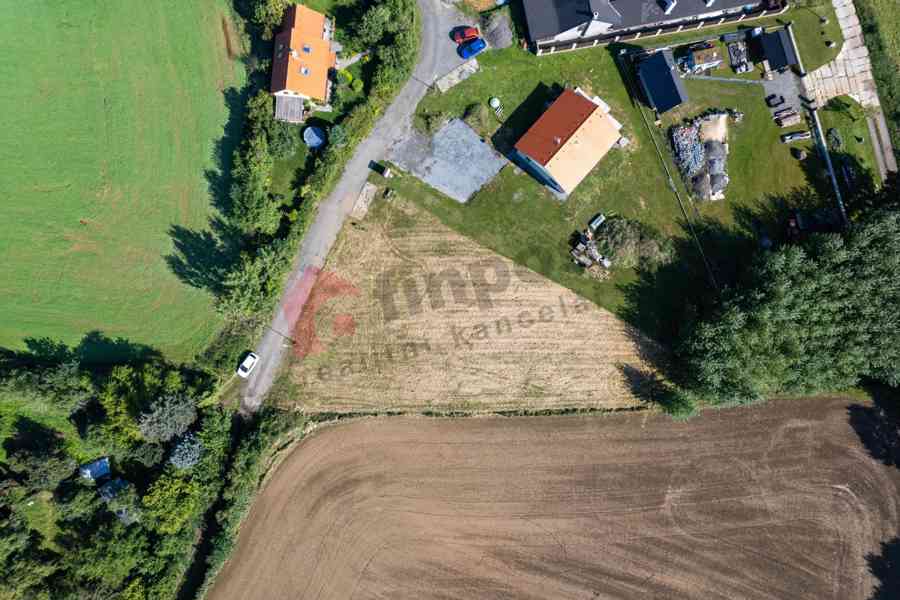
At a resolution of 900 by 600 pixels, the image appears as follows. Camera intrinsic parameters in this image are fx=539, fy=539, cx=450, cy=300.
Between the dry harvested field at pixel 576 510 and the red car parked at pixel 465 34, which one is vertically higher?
the red car parked at pixel 465 34

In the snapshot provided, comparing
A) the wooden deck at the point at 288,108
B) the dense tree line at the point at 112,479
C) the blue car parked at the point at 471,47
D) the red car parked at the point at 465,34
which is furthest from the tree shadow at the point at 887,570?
the wooden deck at the point at 288,108

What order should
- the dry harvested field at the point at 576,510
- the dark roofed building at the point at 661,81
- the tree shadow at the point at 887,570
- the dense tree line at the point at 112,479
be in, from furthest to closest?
the tree shadow at the point at 887,570, the dry harvested field at the point at 576,510, the dark roofed building at the point at 661,81, the dense tree line at the point at 112,479

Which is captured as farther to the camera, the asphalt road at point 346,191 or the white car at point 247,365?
the asphalt road at point 346,191

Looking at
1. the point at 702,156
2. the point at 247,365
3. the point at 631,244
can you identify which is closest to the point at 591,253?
the point at 631,244

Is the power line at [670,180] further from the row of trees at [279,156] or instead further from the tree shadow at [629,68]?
the row of trees at [279,156]

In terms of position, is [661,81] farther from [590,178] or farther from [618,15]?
[590,178]

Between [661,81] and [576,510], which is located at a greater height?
[661,81]

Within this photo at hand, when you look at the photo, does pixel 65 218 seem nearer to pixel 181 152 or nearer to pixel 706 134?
pixel 181 152

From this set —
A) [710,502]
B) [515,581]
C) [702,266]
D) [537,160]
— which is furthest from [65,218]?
[710,502]

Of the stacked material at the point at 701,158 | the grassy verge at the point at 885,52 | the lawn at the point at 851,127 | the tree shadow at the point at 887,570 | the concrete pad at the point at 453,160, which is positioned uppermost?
the grassy verge at the point at 885,52
